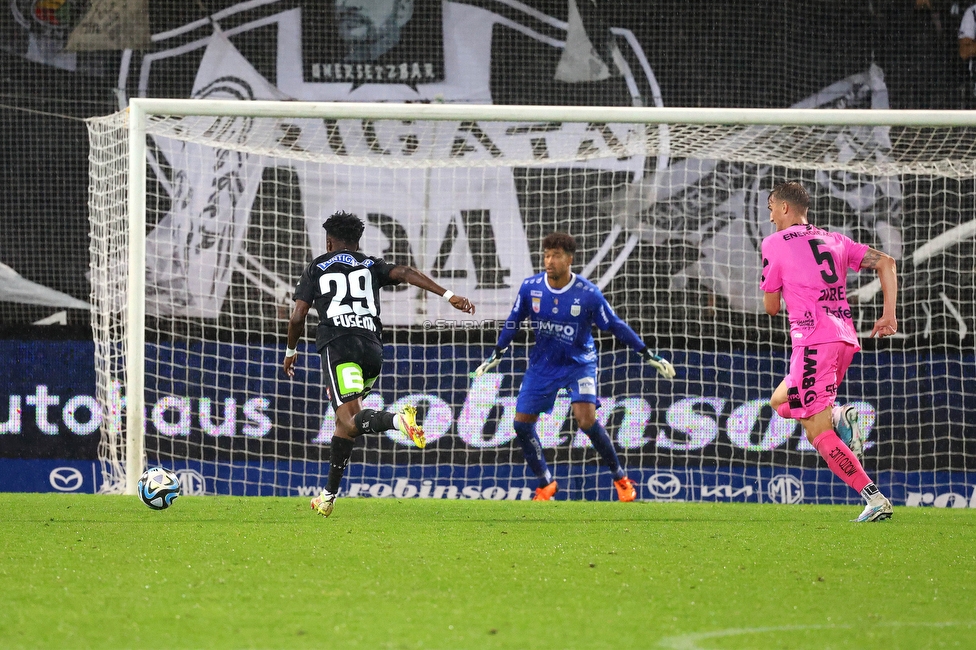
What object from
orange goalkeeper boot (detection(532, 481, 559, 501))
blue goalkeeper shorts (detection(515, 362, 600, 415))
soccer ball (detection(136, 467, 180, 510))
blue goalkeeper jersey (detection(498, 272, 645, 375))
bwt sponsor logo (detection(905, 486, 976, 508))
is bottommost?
bwt sponsor logo (detection(905, 486, 976, 508))

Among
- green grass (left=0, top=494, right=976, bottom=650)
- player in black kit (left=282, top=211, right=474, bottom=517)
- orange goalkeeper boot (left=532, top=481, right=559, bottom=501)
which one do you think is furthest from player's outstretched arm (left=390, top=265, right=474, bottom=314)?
orange goalkeeper boot (left=532, top=481, right=559, bottom=501)

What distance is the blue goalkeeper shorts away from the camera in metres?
8.24

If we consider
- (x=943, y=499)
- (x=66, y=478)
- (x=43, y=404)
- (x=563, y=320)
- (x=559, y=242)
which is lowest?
(x=943, y=499)

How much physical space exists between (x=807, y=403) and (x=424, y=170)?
266 inches

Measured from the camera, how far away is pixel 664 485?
10516 millimetres

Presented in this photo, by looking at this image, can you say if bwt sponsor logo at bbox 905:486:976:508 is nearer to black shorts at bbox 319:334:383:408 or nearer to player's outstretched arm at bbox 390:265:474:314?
player's outstretched arm at bbox 390:265:474:314

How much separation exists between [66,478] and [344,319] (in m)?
5.50

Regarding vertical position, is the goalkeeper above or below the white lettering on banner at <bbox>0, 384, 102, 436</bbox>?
above

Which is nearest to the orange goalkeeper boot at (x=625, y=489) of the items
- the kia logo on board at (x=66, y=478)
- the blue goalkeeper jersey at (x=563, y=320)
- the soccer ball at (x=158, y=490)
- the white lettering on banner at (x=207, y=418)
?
the blue goalkeeper jersey at (x=563, y=320)

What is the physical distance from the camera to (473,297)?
11562mm

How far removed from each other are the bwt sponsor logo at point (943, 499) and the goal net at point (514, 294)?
25 millimetres

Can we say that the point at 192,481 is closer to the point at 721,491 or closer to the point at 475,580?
the point at 721,491

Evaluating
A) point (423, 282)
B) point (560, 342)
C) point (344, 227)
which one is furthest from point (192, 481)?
point (423, 282)

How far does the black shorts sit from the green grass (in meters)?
0.68
